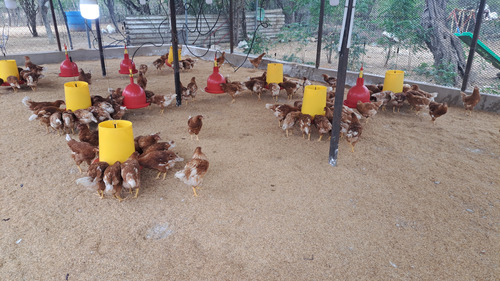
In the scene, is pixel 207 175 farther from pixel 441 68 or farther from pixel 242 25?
pixel 242 25

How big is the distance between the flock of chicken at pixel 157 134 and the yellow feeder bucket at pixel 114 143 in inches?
5.2

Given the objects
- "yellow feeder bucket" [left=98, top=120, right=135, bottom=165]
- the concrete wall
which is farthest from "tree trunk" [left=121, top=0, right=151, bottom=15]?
"yellow feeder bucket" [left=98, top=120, right=135, bottom=165]

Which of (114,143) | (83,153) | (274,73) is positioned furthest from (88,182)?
(274,73)

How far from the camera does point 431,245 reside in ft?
7.36

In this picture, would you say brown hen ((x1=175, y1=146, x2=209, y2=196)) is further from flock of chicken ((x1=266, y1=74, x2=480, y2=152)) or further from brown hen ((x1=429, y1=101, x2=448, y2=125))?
brown hen ((x1=429, y1=101, x2=448, y2=125))

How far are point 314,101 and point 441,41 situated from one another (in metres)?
5.43

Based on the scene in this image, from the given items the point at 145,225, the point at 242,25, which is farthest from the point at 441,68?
the point at 242,25

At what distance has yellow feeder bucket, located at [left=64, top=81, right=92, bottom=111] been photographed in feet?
13.8

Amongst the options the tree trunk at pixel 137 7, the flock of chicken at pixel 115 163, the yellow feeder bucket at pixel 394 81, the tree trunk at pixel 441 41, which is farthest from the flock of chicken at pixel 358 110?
the tree trunk at pixel 137 7

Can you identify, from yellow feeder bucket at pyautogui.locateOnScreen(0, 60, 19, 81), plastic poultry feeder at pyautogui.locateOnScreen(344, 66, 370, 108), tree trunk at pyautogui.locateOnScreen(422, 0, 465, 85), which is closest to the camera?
plastic poultry feeder at pyautogui.locateOnScreen(344, 66, 370, 108)

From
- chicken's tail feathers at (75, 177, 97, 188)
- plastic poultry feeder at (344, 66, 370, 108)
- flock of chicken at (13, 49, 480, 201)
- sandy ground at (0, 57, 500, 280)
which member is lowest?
sandy ground at (0, 57, 500, 280)

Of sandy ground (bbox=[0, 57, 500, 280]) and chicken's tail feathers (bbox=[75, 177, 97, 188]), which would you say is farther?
chicken's tail feathers (bbox=[75, 177, 97, 188])

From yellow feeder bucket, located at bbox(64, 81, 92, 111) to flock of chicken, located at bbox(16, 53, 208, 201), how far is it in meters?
0.12

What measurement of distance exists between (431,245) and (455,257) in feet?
0.51
